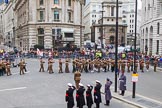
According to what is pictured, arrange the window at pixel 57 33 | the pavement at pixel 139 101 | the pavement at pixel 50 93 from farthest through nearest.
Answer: the window at pixel 57 33, the pavement at pixel 50 93, the pavement at pixel 139 101

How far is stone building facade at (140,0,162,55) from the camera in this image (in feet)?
165

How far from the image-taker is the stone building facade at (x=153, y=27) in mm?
50188

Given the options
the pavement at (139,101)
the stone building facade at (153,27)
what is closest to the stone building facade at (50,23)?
the stone building facade at (153,27)

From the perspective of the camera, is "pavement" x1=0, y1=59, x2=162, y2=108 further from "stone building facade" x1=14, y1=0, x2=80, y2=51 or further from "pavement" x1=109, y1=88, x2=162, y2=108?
"stone building facade" x1=14, y1=0, x2=80, y2=51

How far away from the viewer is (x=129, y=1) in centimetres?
13912

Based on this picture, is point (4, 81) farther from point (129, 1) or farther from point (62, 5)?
point (129, 1)

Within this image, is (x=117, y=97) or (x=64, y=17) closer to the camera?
(x=117, y=97)

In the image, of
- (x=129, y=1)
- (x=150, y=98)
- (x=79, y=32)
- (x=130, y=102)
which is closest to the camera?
(x=130, y=102)

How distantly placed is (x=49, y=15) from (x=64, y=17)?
3077 mm

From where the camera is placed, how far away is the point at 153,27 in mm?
52281

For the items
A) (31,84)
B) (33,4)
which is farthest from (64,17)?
(31,84)

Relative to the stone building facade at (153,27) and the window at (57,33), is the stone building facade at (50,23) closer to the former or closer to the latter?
the window at (57,33)

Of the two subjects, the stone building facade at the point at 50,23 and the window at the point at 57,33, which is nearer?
the window at the point at 57,33

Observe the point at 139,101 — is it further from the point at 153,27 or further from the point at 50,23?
the point at 50,23
